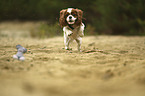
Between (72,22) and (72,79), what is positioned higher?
(72,22)

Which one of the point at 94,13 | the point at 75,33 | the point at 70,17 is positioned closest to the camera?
the point at 70,17

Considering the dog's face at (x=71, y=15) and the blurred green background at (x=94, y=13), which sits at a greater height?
the blurred green background at (x=94, y=13)

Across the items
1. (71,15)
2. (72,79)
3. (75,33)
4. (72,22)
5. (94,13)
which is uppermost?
(94,13)

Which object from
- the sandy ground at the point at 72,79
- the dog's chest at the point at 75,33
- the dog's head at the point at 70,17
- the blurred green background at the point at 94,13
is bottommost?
the sandy ground at the point at 72,79

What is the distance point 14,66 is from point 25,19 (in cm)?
925

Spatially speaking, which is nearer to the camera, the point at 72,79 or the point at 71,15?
the point at 72,79

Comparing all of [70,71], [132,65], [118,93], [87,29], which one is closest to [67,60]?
[70,71]

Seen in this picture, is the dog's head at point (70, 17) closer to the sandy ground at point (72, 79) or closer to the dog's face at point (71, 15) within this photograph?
the dog's face at point (71, 15)

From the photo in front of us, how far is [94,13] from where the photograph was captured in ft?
31.2

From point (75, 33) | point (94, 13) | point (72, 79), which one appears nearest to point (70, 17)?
point (75, 33)

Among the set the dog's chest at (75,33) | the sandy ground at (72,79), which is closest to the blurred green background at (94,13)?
the dog's chest at (75,33)

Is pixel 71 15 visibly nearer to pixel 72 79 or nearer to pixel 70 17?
pixel 70 17

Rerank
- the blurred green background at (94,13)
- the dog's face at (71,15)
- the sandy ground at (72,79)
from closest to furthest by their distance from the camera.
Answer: the sandy ground at (72,79) < the dog's face at (71,15) < the blurred green background at (94,13)

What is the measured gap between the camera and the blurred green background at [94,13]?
6.97m
